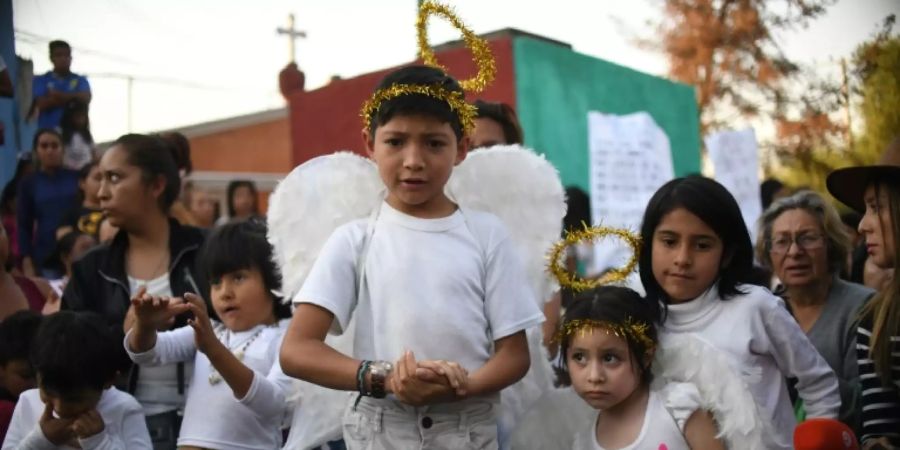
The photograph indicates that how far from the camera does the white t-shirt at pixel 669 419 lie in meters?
3.11

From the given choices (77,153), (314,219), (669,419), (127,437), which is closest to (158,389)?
(127,437)

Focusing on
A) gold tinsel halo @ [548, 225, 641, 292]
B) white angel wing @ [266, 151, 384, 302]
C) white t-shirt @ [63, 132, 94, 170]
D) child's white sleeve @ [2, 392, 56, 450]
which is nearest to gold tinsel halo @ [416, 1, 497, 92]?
white angel wing @ [266, 151, 384, 302]

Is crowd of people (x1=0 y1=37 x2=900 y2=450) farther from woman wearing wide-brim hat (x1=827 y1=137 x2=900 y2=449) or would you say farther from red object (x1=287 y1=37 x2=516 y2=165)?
red object (x1=287 y1=37 x2=516 y2=165)

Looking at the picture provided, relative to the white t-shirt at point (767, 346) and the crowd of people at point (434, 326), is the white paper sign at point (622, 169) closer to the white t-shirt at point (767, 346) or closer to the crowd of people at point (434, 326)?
the crowd of people at point (434, 326)

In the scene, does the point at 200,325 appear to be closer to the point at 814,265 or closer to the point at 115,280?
the point at 115,280

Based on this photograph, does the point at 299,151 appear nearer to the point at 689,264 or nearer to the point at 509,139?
the point at 509,139

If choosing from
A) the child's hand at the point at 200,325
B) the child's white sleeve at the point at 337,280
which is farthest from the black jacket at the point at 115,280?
the child's white sleeve at the point at 337,280

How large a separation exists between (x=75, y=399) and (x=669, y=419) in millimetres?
1996

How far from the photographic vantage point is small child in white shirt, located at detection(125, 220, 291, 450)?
3527 millimetres

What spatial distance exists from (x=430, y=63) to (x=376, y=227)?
639mm

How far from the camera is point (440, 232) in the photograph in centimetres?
Result: 299

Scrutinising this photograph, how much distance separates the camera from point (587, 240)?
3.38 m

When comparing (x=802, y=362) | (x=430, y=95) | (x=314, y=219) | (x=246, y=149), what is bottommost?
(x=802, y=362)

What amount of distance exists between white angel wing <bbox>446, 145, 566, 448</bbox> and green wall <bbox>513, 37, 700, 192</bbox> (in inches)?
177
